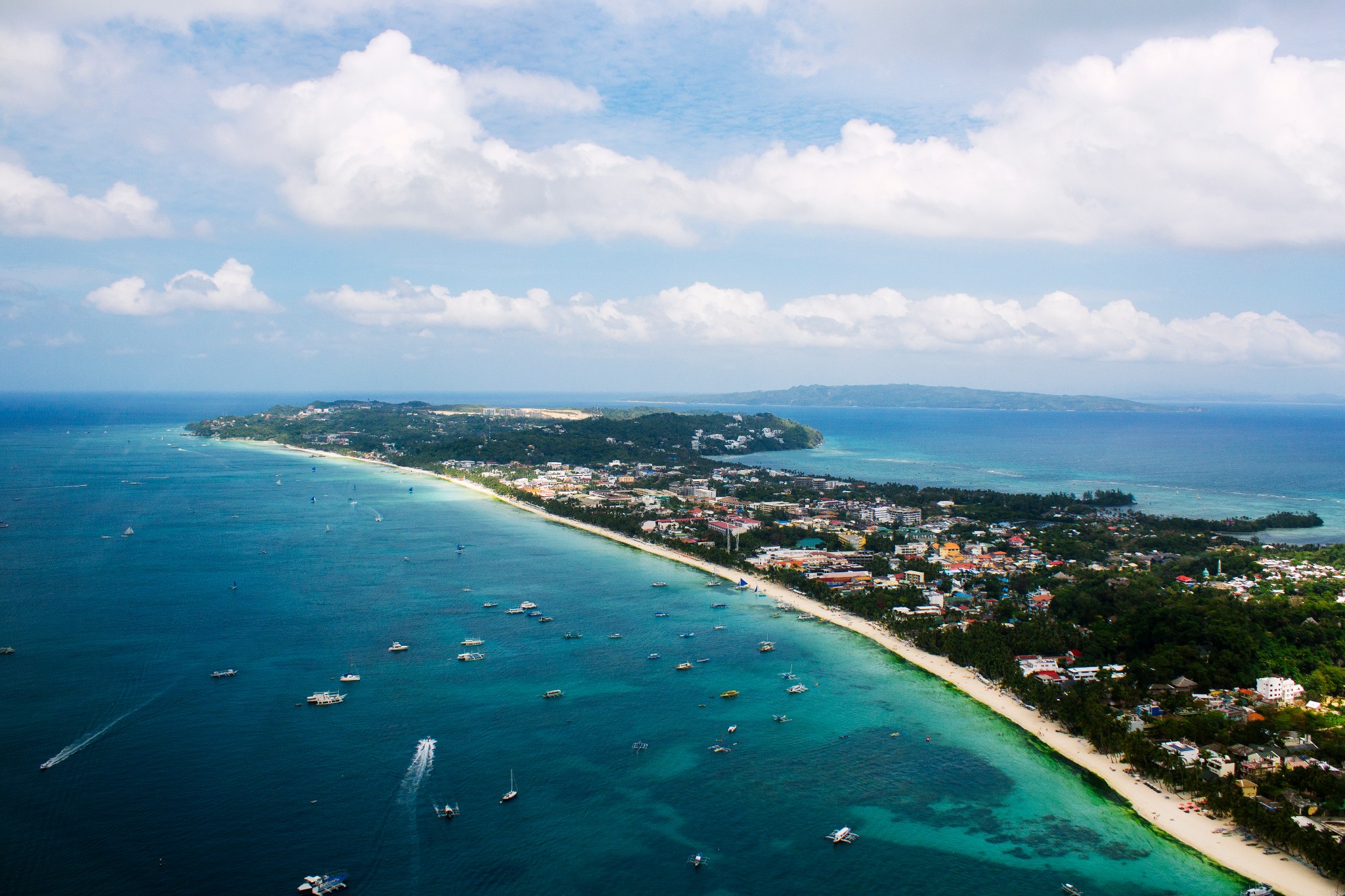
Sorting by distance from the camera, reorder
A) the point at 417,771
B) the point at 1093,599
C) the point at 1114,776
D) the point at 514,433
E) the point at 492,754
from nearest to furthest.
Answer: the point at 417,771 → the point at 1114,776 → the point at 492,754 → the point at 1093,599 → the point at 514,433

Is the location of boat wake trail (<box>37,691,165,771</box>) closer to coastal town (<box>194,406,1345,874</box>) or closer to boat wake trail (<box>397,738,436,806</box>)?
boat wake trail (<box>397,738,436,806</box>)

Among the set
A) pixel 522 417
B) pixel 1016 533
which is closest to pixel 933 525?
pixel 1016 533

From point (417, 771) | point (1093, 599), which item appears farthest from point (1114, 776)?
point (417, 771)

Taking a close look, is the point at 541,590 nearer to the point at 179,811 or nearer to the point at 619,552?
the point at 619,552

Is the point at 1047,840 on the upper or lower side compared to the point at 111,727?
lower

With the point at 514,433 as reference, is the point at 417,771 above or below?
below

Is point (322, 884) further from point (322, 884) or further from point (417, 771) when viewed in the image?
point (417, 771)

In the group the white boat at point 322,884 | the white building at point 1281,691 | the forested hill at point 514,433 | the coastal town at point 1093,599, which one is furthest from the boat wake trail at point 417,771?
the forested hill at point 514,433
